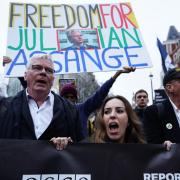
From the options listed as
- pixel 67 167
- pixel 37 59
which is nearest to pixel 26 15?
pixel 37 59

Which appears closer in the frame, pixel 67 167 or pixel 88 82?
pixel 67 167

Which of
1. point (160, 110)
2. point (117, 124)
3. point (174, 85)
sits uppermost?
point (174, 85)

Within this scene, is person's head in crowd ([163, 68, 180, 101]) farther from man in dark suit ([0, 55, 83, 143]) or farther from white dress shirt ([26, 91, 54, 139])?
white dress shirt ([26, 91, 54, 139])

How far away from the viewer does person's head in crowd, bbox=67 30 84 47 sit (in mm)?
5593

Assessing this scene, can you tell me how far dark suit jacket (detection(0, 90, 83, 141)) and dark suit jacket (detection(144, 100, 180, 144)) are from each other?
0.85m

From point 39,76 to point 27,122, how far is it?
441 millimetres

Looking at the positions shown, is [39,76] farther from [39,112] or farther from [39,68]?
[39,112]

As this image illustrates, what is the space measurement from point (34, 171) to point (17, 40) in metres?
2.92

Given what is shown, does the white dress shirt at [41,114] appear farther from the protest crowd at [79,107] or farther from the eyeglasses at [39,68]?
Answer: the eyeglasses at [39,68]

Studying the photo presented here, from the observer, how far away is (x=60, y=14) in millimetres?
5879

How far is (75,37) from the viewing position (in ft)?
18.5

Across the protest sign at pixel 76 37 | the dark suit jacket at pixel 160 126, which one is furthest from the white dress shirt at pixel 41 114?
the protest sign at pixel 76 37

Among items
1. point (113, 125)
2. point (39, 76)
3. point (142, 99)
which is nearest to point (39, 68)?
point (39, 76)

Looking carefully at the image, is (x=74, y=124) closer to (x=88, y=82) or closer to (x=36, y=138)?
(x=36, y=138)
